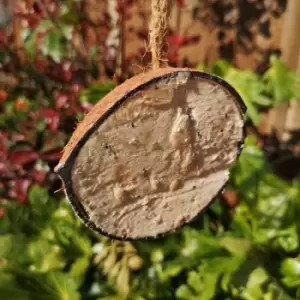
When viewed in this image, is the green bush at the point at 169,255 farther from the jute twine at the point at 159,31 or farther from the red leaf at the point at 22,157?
the jute twine at the point at 159,31

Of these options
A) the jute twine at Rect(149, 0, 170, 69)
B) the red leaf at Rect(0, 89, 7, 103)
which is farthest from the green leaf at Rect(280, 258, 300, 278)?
the red leaf at Rect(0, 89, 7, 103)

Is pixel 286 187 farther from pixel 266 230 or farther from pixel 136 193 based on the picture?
pixel 136 193

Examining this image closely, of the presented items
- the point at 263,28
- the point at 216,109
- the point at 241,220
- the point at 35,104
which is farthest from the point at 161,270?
the point at 263,28

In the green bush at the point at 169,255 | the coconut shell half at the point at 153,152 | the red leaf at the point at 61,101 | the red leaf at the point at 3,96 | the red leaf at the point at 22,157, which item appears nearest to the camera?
the coconut shell half at the point at 153,152

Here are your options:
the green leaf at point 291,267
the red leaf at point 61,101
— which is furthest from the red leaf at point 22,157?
the green leaf at point 291,267

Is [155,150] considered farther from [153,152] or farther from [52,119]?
[52,119]

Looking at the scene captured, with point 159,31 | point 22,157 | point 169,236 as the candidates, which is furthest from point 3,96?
point 159,31
